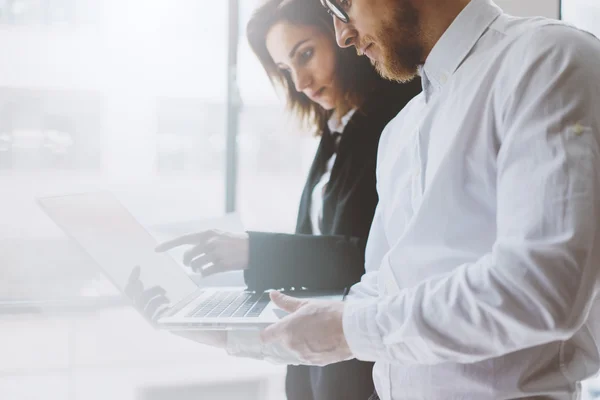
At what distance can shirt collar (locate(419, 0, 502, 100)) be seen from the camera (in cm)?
71

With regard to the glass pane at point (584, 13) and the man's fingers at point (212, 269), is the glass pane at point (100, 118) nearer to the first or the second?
the man's fingers at point (212, 269)

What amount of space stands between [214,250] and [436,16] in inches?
29.0

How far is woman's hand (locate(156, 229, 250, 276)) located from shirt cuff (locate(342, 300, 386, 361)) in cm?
63

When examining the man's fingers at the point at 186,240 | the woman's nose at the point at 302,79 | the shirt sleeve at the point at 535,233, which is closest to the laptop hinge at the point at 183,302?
the man's fingers at the point at 186,240

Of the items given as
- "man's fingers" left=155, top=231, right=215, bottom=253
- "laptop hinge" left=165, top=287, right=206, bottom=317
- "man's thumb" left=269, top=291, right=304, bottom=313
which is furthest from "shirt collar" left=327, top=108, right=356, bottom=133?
"man's thumb" left=269, top=291, right=304, bottom=313

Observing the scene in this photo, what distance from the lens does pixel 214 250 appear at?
122 cm

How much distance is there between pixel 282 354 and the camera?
86 cm

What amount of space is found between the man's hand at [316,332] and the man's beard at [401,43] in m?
0.41

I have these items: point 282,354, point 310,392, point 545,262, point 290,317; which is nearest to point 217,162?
point 310,392

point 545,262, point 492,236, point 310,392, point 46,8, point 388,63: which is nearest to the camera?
point 545,262

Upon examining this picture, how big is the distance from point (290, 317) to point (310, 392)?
682mm

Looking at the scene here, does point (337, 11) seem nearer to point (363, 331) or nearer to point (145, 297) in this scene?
point (363, 331)

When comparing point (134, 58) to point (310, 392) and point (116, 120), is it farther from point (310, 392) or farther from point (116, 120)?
point (310, 392)

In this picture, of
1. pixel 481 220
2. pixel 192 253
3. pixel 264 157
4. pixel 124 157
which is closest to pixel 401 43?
pixel 481 220
